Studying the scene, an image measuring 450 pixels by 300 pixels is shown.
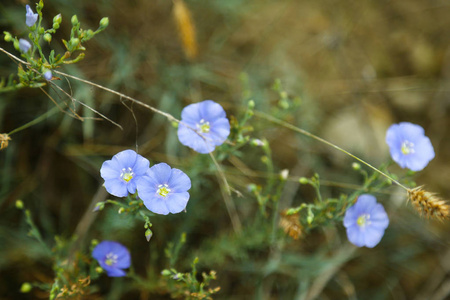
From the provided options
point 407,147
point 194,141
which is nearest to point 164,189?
point 194,141

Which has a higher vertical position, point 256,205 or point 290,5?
point 290,5

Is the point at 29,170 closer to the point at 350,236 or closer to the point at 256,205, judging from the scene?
the point at 256,205

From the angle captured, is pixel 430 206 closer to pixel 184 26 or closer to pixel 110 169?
pixel 110 169

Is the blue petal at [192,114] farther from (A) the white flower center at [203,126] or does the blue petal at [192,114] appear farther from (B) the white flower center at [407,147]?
(B) the white flower center at [407,147]

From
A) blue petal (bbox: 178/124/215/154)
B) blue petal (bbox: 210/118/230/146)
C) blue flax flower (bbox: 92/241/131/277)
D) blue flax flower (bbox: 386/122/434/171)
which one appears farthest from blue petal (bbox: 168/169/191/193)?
blue flax flower (bbox: 386/122/434/171)

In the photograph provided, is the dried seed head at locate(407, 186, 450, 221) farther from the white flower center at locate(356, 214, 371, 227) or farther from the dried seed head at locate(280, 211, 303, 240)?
the dried seed head at locate(280, 211, 303, 240)

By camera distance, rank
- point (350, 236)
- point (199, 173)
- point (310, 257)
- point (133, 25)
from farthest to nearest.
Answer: point (133, 25)
point (310, 257)
point (199, 173)
point (350, 236)

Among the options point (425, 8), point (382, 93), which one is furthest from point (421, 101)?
point (425, 8)
